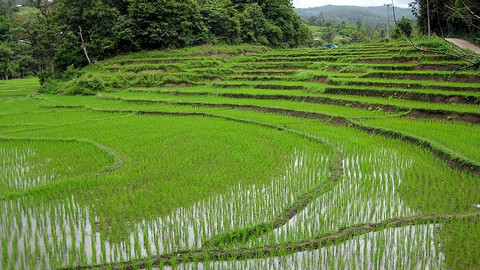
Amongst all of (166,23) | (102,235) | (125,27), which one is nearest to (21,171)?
(102,235)

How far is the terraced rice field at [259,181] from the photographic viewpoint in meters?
3.58

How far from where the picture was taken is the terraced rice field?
11.7 ft

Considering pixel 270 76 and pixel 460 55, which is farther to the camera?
pixel 270 76

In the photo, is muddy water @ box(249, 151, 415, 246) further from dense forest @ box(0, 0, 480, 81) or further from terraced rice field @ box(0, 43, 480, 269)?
dense forest @ box(0, 0, 480, 81)

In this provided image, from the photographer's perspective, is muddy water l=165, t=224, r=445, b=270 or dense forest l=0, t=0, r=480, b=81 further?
dense forest l=0, t=0, r=480, b=81

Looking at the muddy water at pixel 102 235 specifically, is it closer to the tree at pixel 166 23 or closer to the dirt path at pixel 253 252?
the dirt path at pixel 253 252

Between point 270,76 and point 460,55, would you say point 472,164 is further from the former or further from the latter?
point 270,76

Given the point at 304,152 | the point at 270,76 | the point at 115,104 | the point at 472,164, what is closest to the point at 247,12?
the point at 270,76

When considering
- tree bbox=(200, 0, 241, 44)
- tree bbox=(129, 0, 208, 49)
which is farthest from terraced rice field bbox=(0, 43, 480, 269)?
tree bbox=(200, 0, 241, 44)

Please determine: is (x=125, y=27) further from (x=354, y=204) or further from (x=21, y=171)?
(x=354, y=204)

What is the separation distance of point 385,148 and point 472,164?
1.75 metres

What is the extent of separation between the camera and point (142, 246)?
375 centimetres

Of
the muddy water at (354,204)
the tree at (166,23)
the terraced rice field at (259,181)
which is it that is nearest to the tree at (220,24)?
the tree at (166,23)

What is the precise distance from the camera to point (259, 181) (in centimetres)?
562
